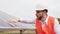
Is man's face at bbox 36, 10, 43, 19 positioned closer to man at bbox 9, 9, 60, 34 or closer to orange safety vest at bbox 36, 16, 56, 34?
man at bbox 9, 9, 60, 34

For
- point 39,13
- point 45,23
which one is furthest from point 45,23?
point 39,13

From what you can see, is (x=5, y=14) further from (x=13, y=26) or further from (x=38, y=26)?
(x=38, y=26)

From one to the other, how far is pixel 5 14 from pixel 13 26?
397mm

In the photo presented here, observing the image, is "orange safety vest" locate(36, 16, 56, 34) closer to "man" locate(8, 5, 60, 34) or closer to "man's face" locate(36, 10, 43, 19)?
"man" locate(8, 5, 60, 34)

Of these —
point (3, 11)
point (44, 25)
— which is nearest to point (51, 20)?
point (44, 25)

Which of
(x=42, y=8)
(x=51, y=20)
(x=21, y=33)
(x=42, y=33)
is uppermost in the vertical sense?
(x=42, y=8)

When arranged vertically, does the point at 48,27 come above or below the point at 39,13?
below

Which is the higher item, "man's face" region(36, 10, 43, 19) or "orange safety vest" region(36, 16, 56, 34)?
"man's face" region(36, 10, 43, 19)

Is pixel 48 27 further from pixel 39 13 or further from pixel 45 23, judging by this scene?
pixel 39 13

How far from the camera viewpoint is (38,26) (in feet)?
7.20

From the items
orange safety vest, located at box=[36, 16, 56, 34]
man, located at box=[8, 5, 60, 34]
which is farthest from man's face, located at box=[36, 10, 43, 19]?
orange safety vest, located at box=[36, 16, 56, 34]

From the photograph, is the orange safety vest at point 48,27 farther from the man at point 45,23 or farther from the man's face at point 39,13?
the man's face at point 39,13

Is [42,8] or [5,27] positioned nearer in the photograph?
[42,8]

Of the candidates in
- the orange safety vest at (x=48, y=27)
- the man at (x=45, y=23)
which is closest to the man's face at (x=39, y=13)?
the man at (x=45, y=23)
